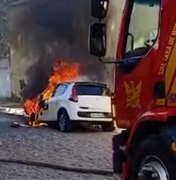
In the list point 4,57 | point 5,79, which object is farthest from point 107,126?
point 4,57

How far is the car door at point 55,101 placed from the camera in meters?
17.9

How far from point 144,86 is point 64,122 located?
11.3 meters

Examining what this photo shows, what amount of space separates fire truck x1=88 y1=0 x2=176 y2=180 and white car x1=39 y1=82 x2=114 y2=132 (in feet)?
33.7

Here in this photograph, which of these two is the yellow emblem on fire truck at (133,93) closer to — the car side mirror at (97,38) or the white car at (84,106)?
the car side mirror at (97,38)

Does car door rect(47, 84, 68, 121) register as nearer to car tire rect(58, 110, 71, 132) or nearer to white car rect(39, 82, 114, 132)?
white car rect(39, 82, 114, 132)

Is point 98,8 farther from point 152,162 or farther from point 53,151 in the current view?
point 53,151

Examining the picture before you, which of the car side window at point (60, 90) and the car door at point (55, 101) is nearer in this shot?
the car door at point (55, 101)

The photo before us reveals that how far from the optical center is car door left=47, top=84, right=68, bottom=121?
58.8 ft

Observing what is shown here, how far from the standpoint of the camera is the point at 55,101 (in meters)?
18.2

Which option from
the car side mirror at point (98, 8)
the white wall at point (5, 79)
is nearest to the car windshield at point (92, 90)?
the car side mirror at point (98, 8)

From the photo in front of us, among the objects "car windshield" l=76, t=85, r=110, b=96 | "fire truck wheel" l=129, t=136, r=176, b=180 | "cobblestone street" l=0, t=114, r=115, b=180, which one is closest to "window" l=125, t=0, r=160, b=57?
"fire truck wheel" l=129, t=136, r=176, b=180

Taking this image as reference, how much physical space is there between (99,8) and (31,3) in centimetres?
2804

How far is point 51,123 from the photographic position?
18.9m

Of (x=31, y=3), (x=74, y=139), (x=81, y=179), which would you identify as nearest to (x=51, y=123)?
(x=74, y=139)
